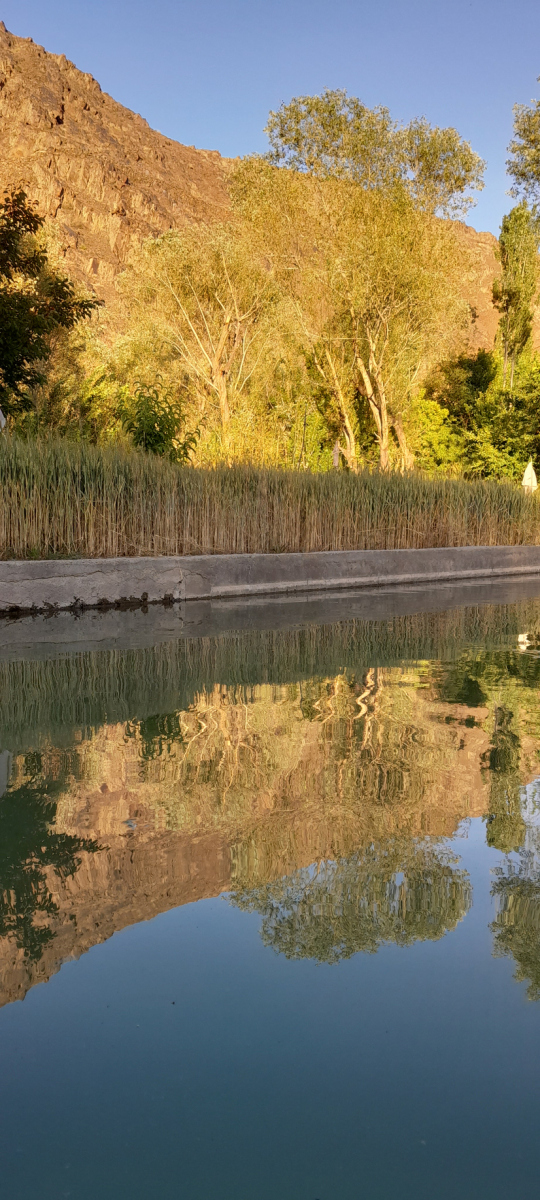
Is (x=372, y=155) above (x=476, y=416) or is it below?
above

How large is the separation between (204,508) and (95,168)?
98.5m

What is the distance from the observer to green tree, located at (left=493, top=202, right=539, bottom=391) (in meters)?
43.8

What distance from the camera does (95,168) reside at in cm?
9919

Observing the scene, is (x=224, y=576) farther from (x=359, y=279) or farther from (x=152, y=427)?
(x=359, y=279)

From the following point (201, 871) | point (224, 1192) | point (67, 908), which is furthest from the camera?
point (201, 871)

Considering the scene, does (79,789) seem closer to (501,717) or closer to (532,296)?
(501,717)

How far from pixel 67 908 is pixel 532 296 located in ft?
153

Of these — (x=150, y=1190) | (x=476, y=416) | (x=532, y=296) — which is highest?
(x=532, y=296)

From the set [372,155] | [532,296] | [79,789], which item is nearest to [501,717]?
[79,789]

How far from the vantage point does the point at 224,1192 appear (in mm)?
1480

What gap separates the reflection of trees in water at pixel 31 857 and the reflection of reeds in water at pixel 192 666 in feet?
2.35

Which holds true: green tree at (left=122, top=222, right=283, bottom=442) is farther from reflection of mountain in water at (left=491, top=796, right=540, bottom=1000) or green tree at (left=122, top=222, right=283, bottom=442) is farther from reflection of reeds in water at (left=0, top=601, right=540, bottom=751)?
reflection of mountain in water at (left=491, top=796, right=540, bottom=1000)

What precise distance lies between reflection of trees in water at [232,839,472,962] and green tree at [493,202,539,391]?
139 ft

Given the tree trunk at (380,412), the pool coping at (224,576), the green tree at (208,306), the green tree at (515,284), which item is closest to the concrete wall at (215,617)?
the pool coping at (224,576)
